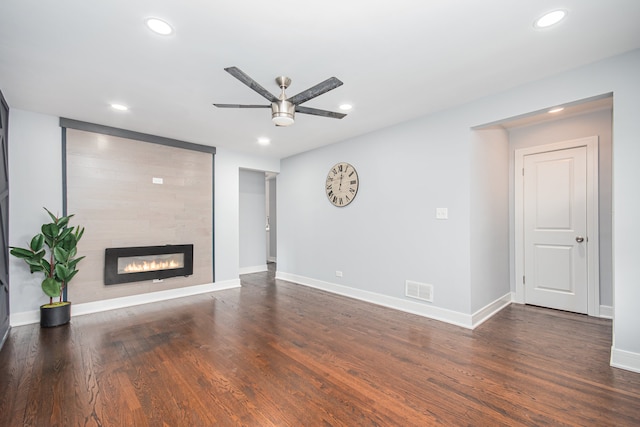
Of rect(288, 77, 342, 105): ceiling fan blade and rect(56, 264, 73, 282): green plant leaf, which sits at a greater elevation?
rect(288, 77, 342, 105): ceiling fan blade

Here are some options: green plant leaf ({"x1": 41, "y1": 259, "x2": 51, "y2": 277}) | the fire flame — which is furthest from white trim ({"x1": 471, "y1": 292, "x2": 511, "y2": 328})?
green plant leaf ({"x1": 41, "y1": 259, "x2": 51, "y2": 277})

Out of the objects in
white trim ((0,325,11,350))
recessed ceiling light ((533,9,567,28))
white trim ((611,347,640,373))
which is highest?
recessed ceiling light ((533,9,567,28))

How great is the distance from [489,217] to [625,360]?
1846mm

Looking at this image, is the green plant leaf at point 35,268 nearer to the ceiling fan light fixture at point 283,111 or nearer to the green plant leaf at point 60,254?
the green plant leaf at point 60,254

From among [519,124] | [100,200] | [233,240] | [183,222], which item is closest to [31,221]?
[100,200]

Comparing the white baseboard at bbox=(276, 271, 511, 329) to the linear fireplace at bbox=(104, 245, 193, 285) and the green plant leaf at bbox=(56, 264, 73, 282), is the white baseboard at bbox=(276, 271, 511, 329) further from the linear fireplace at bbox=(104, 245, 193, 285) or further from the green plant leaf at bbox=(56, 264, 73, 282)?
the green plant leaf at bbox=(56, 264, 73, 282)

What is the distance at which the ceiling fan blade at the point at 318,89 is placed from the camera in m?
2.19

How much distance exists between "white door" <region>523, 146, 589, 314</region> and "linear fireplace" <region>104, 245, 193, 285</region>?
17.3 ft

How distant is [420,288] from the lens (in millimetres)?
3795

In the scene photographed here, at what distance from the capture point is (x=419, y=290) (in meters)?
3.80

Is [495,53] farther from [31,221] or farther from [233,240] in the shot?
[31,221]

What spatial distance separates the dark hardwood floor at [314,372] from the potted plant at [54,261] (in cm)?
19

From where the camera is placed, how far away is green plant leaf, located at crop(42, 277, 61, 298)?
3406 millimetres

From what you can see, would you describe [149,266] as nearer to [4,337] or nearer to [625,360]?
[4,337]
